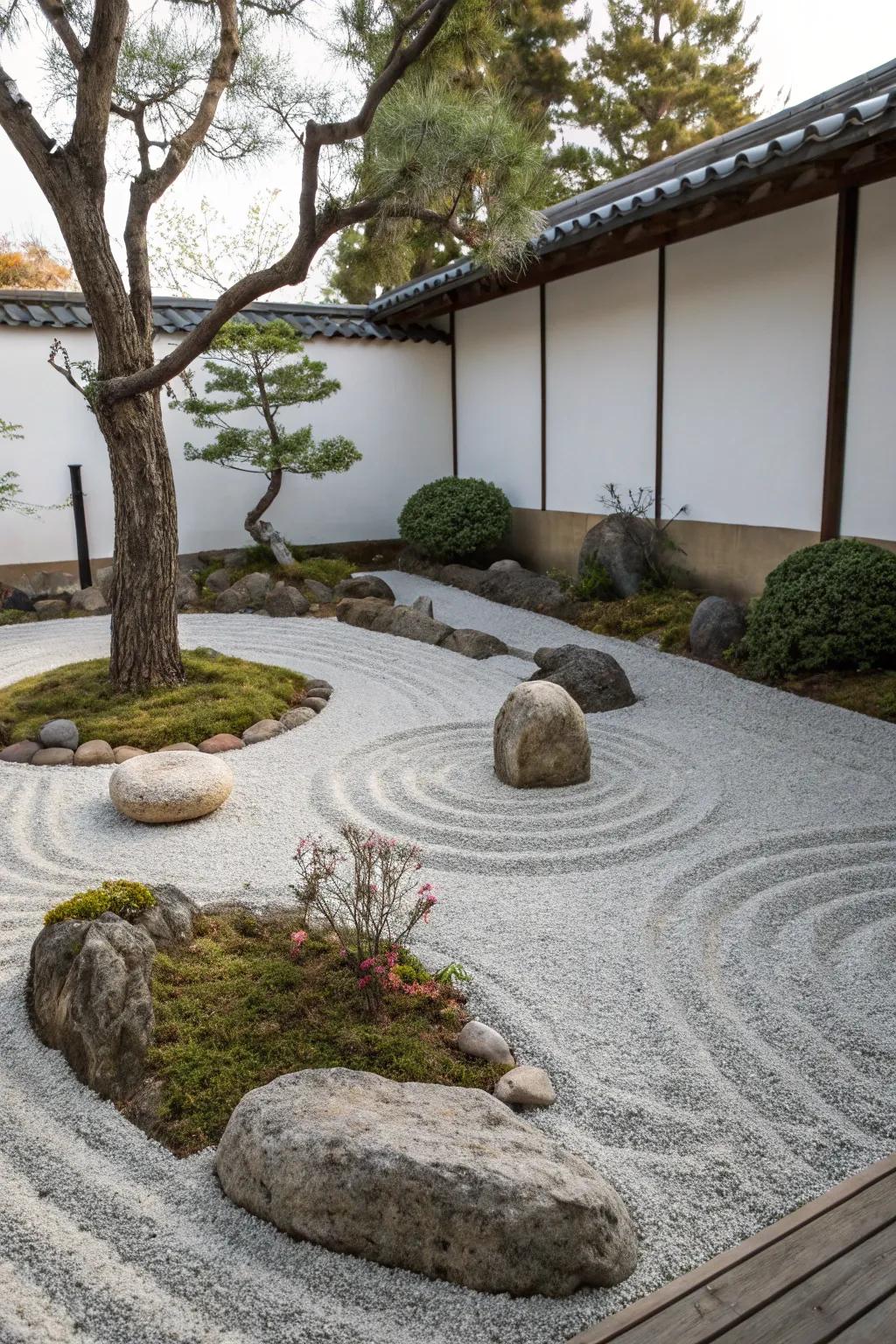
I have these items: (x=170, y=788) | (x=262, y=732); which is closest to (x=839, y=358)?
(x=262, y=732)

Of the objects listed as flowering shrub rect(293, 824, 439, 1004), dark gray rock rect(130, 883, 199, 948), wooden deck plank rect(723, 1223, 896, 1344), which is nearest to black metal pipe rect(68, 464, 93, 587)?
flowering shrub rect(293, 824, 439, 1004)

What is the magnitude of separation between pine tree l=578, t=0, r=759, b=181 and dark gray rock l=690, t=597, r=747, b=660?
11283mm

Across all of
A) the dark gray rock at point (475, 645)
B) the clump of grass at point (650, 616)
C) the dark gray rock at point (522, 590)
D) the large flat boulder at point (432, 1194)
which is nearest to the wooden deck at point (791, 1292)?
the large flat boulder at point (432, 1194)

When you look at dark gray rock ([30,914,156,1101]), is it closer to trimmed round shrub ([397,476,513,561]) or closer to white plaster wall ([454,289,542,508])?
trimmed round shrub ([397,476,513,561])

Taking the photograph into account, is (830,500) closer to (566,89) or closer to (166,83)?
(166,83)

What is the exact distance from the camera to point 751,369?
25.8ft

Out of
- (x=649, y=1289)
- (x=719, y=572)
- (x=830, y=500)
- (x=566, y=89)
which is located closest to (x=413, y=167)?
(x=830, y=500)

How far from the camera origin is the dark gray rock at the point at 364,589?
9.94 meters

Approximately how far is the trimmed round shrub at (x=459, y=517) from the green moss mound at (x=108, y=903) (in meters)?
7.67

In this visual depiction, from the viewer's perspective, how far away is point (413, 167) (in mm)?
5664

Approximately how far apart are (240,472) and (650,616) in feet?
18.6

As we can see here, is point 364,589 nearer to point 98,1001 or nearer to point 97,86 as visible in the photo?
point 97,86

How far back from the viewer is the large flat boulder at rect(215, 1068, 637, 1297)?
6.57 ft

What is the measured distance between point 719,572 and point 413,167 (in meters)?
4.36
